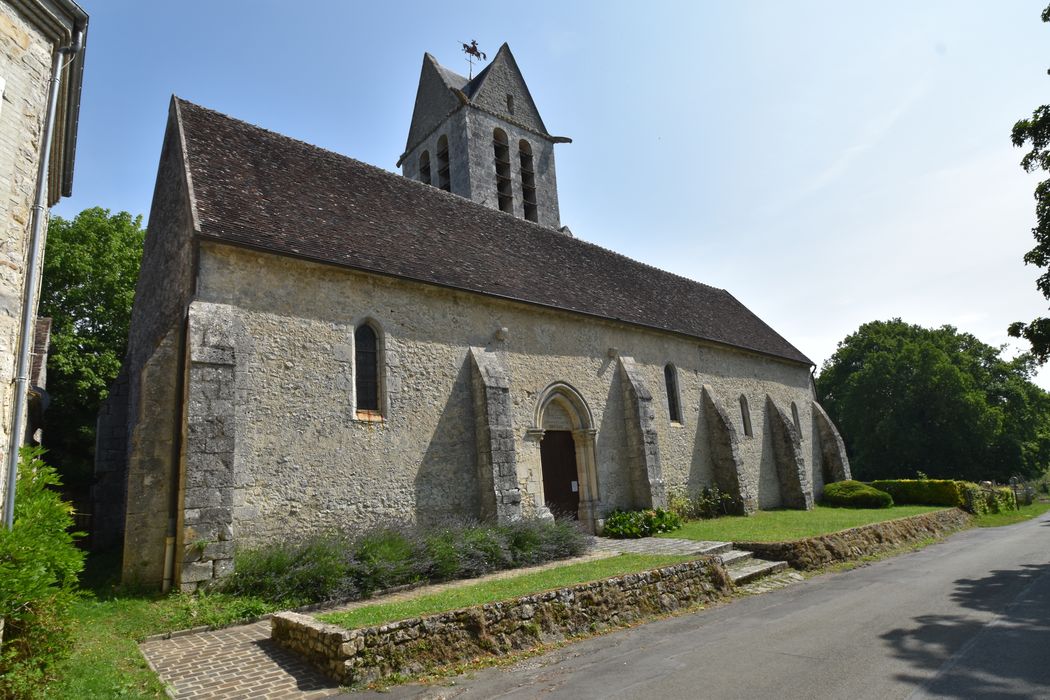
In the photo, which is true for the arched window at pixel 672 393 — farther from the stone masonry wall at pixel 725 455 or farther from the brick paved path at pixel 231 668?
the brick paved path at pixel 231 668

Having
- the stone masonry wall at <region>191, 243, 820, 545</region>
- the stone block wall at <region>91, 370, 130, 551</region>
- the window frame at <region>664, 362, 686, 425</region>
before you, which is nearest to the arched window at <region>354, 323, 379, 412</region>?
the stone masonry wall at <region>191, 243, 820, 545</region>

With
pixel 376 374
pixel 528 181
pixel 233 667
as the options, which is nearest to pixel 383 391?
pixel 376 374

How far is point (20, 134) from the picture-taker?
20.5 feet

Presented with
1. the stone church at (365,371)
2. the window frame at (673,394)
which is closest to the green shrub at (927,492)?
the stone church at (365,371)

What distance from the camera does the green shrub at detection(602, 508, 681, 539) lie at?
1381 centimetres

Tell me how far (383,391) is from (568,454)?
17.6ft

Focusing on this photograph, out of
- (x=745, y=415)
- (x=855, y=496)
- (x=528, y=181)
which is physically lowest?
(x=855, y=496)

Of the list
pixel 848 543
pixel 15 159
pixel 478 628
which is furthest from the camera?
pixel 848 543

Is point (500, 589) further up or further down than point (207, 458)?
further down

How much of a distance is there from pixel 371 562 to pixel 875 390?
1384 inches

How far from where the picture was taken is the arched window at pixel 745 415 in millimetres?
20141

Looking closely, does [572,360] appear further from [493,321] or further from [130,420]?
[130,420]

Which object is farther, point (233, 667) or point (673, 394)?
point (673, 394)

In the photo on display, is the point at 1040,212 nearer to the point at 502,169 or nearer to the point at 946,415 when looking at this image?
the point at 502,169
